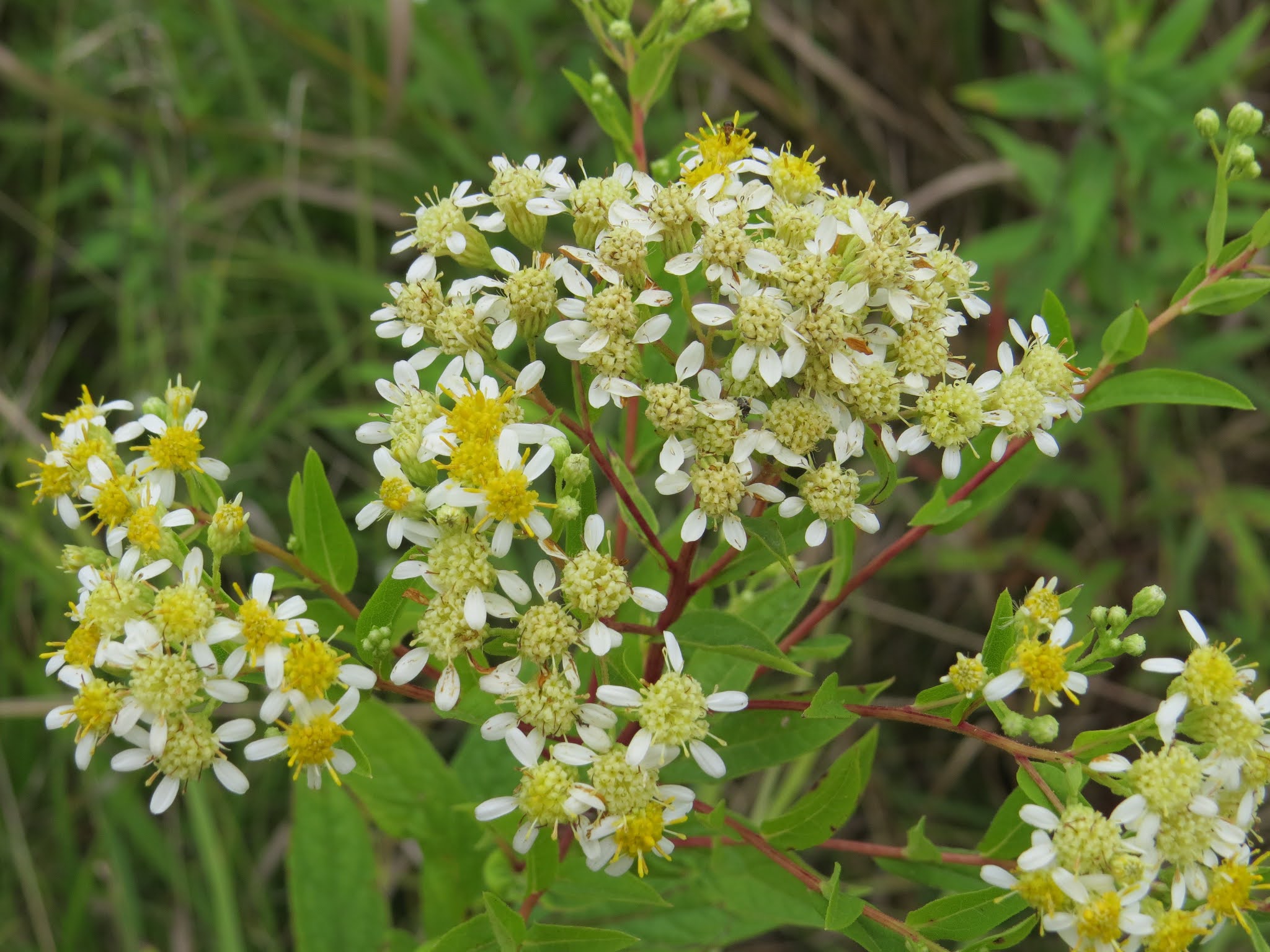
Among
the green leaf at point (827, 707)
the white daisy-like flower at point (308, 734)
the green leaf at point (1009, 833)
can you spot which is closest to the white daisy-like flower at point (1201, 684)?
the green leaf at point (1009, 833)

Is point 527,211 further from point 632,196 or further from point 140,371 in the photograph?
point 140,371

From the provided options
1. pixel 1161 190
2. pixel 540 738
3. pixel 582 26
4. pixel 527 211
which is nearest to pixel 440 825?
pixel 540 738

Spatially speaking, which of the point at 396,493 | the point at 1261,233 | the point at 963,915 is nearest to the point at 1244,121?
the point at 1261,233

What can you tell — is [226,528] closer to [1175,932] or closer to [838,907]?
[838,907]

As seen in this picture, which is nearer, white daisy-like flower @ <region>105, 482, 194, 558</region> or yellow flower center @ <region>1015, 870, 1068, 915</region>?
yellow flower center @ <region>1015, 870, 1068, 915</region>

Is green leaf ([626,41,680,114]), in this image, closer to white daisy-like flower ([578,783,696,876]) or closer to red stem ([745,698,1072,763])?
red stem ([745,698,1072,763])

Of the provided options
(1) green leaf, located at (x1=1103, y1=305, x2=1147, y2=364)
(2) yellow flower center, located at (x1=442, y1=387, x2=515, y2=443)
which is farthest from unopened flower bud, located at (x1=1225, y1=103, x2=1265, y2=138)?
(2) yellow flower center, located at (x1=442, y1=387, x2=515, y2=443)
